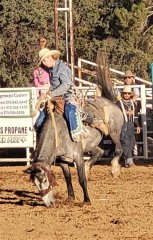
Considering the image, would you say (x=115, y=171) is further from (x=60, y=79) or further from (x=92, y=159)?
(x=60, y=79)

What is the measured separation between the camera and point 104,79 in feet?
41.4

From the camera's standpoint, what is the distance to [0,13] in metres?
27.1

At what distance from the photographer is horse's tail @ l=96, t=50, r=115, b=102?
12.5m

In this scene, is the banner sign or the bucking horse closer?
the bucking horse

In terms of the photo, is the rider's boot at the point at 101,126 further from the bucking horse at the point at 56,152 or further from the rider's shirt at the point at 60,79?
the rider's shirt at the point at 60,79

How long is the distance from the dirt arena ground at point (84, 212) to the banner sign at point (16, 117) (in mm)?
2405

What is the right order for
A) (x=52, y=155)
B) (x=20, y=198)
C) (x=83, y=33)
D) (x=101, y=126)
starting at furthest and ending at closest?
(x=83, y=33) < (x=101, y=126) < (x=20, y=198) < (x=52, y=155)

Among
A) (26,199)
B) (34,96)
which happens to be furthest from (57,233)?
(34,96)

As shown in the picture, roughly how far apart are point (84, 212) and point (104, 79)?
12.8 feet

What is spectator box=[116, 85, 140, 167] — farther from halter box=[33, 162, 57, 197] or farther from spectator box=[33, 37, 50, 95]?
halter box=[33, 162, 57, 197]

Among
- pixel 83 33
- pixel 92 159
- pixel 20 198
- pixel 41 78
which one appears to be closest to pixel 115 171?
pixel 92 159

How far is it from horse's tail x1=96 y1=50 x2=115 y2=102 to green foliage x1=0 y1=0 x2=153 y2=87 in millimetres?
13170

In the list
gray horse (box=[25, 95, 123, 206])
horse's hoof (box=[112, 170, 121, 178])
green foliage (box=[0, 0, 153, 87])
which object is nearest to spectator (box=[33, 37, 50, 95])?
horse's hoof (box=[112, 170, 121, 178])

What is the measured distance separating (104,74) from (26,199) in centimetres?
295
